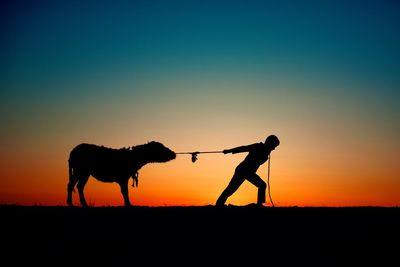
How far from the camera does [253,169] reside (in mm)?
14359

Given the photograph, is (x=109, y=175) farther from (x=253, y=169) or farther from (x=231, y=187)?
(x=253, y=169)

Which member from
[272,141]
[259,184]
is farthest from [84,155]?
[272,141]

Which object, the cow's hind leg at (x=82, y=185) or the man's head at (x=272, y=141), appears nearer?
the man's head at (x=272, y=141)

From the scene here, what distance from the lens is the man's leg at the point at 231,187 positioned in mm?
14312

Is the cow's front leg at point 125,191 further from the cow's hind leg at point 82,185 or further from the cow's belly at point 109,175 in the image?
the cow's hind leg at point 82,185

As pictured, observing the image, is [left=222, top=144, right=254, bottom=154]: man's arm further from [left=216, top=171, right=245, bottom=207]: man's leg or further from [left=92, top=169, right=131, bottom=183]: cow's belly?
[left=92, top=169, right=131, bottom=183]: cow's belly

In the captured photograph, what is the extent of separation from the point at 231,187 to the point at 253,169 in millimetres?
919

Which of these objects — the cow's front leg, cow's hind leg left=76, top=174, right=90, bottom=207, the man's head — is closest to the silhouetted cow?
cow's hind leg left=76, top=174, right=90, bottom=207
